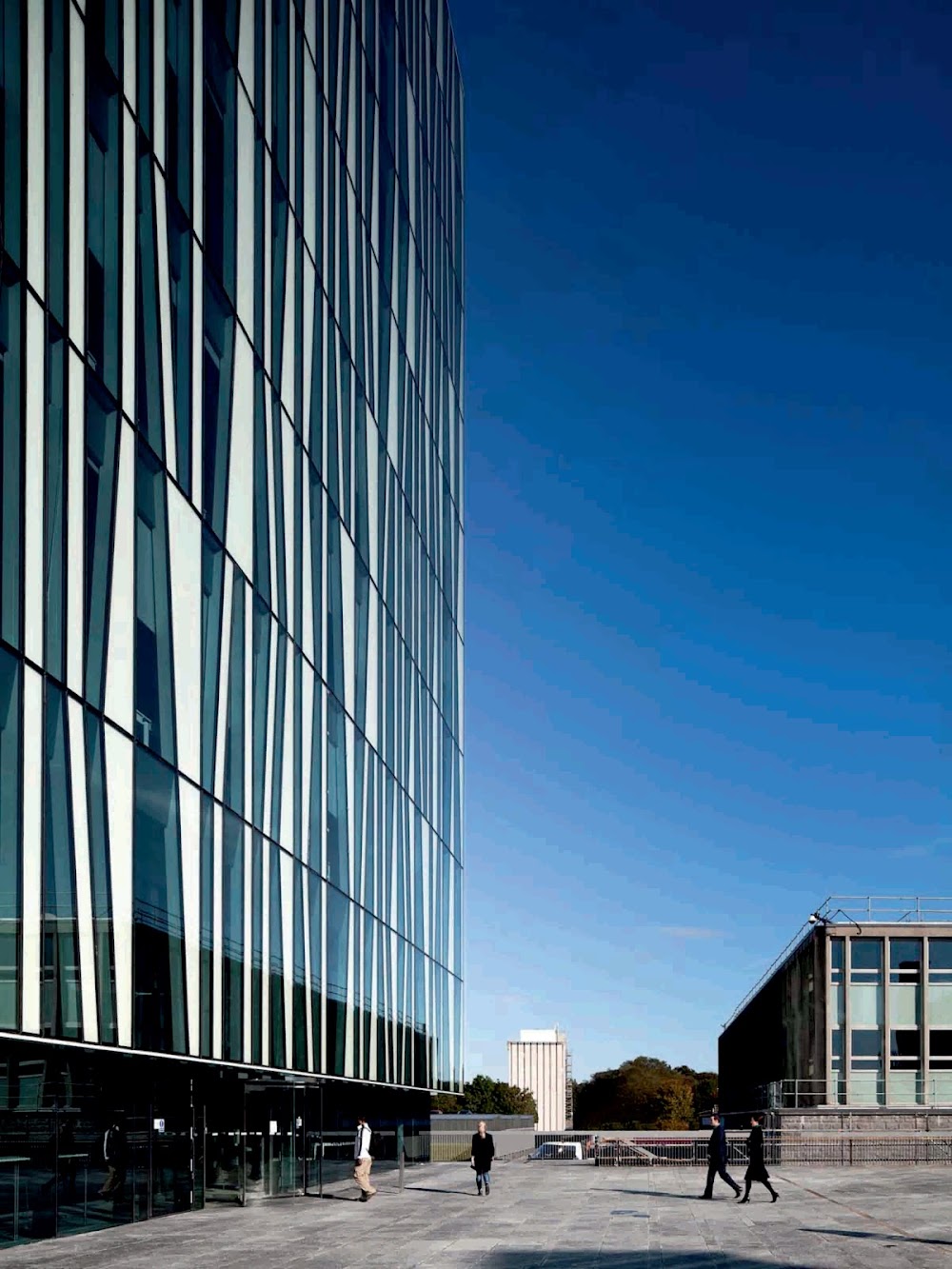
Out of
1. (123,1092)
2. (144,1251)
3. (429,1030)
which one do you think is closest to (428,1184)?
(429,1030)

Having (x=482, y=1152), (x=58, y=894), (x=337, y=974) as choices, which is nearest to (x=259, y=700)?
(x=337, y=974)

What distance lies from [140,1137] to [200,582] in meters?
9.65

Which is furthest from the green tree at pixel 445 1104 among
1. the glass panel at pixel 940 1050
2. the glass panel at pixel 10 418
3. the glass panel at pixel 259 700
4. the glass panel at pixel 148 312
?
the glass panel at pixel 10 418

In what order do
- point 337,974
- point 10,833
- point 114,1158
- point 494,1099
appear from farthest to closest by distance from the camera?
point 494,1099
point 337,974
point 114,1158
point 10,833

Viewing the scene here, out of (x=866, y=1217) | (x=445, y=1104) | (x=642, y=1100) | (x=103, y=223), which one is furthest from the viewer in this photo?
(x=642, y=1100)

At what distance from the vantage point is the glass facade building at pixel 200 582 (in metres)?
19.4

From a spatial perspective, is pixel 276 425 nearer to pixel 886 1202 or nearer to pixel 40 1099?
pixel 40 1099

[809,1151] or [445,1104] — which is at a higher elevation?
[809,1151]

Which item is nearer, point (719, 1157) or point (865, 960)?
point (719, 1157)

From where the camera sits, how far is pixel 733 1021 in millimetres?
107500

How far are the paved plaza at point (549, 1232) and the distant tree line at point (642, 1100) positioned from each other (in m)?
97.3

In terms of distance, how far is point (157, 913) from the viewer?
2311 centimetres

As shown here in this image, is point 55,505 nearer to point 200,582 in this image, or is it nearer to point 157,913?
point 200,582

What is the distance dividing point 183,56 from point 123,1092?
57.0 feet
